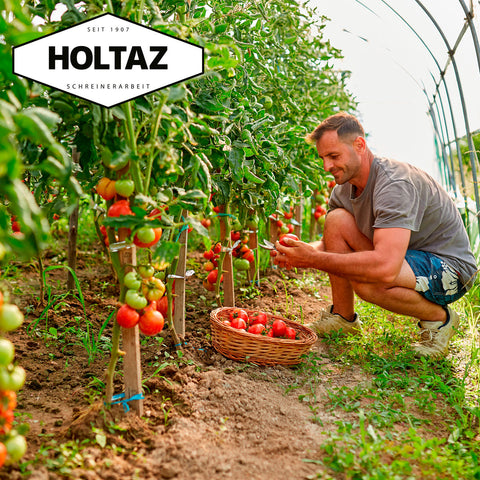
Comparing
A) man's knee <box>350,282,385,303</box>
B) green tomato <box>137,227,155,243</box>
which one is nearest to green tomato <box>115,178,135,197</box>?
green tomato <box>137,227,155,243</box>

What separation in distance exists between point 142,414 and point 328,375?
38.2 inches

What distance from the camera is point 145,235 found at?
141 cm

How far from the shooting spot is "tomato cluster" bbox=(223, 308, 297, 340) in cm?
224

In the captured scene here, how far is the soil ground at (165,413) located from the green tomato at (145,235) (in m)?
0.40

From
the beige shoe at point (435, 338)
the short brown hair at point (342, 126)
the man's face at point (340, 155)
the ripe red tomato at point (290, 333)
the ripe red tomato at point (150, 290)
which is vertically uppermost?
the short brown hair at point (342, 126)

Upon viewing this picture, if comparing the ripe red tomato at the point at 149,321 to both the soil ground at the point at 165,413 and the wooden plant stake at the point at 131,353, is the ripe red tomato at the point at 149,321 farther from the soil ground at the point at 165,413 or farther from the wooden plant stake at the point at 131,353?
the soil ground at the point at 165,413

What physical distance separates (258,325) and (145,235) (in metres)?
1.03

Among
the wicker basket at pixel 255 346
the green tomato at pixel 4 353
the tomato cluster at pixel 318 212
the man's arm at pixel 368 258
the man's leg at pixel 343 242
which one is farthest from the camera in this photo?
the tomato cluster at pixel 318 212

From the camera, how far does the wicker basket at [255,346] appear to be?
210 cm

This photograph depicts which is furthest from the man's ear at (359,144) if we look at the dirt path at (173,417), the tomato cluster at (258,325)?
the dirt path at (173,417)

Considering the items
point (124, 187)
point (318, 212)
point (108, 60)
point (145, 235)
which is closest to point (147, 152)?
A: point (124, 187)

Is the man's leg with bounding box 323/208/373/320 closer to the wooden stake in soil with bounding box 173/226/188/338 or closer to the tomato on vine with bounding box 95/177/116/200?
the wooden stake in soil with bounding box 173/226/188/338

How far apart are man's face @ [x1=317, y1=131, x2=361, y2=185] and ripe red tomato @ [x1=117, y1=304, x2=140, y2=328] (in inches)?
57.8

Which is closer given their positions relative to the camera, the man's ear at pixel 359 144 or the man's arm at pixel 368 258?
the man's arm at pixel 368 258
